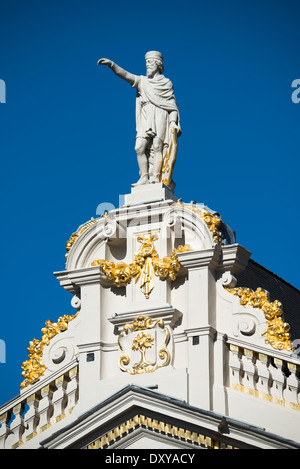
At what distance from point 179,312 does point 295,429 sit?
313cm

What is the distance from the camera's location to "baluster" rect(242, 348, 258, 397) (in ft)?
99.5

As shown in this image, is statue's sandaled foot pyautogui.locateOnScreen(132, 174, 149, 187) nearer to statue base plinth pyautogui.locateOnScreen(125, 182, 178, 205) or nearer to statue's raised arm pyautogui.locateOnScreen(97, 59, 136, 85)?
statue base plinth pyautogui.locateOnScreen(125, 182, 178, 205)

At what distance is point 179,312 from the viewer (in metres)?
31.2

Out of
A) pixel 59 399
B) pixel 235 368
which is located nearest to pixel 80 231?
pixel 59 399

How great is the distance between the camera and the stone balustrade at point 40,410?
3177 centimetres

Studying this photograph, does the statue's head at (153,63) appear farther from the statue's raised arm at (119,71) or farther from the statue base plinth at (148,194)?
the statue base plinth at (148,194)

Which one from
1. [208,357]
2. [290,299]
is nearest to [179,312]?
[208,357]

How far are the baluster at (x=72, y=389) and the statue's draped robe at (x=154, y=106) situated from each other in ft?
14.8

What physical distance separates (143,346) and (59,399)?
1910mm

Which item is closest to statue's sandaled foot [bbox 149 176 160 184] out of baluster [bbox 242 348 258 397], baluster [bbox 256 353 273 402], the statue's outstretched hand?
the statue's outstretched hand

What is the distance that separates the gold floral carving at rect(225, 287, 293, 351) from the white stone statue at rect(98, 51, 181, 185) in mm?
2954

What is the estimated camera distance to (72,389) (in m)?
31.8

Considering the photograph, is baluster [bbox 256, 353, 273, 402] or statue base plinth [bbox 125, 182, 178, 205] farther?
statue base plinth [bbox 125, 182, 178, 205]
